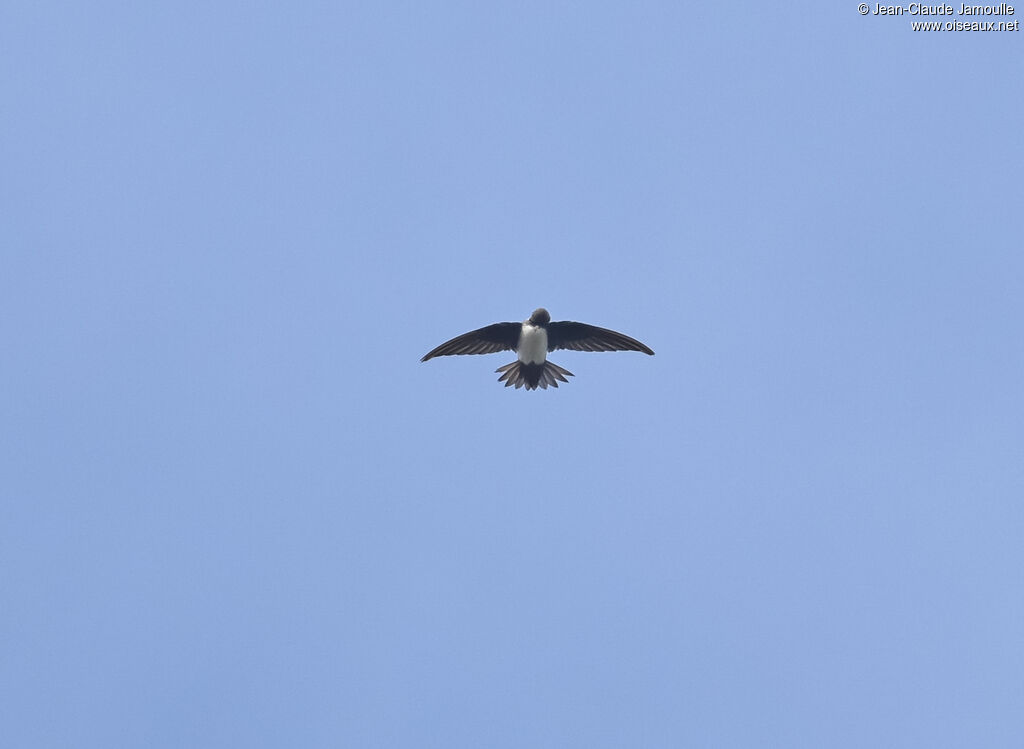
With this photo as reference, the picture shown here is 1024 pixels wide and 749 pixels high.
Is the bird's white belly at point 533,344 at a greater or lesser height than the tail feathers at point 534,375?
greater

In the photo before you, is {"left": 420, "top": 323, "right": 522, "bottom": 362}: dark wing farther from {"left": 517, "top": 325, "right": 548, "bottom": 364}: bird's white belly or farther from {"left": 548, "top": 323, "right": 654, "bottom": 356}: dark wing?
{"left": 548, "top": 323, "right": 654, "bottom": 356}: dark wing

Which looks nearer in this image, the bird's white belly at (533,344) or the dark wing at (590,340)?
the bird's white belly at (533,344)

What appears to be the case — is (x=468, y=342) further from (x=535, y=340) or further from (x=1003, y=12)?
(x=1003, y=12)

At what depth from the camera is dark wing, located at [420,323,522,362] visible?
1250 inches

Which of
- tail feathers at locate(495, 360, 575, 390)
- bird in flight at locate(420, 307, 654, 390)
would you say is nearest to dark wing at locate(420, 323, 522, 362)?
bird in flight at locate(420, 307, 654, 390)

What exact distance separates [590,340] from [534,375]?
1.47 m

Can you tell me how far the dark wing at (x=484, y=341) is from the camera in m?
31.8

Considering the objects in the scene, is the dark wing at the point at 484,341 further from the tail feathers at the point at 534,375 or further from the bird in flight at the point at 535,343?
the tail feathers at the point at 534,375

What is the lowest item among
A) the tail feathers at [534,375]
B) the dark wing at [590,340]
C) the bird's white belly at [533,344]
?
the tail feathers at [534,375]

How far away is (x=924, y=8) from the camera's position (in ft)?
109

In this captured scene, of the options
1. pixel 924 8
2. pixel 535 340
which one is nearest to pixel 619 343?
pixel 535 340

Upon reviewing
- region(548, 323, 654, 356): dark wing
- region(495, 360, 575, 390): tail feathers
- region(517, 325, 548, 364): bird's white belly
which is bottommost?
region(495, 360, 575, 390): tail feathers

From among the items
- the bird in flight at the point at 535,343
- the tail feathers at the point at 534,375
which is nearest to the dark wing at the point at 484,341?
the bird in flight at the point at 535,343

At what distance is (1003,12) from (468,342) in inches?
488
